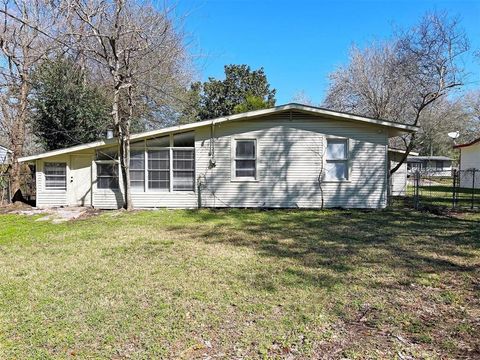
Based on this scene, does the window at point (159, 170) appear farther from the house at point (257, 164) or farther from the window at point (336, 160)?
the window at point (336, 160)

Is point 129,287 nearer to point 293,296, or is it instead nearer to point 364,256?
point 293,296

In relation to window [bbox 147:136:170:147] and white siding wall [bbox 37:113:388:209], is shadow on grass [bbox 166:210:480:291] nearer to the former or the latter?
white siding wall [bbox 37:113:388:209]

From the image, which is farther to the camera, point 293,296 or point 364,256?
point 364,256

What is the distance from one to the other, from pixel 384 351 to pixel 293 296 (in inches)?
49.3

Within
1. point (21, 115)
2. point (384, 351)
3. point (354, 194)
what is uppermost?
point (21, 115)

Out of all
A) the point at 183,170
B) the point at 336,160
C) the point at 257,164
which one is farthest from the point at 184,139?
the point at 336,160

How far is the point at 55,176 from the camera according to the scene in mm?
11617

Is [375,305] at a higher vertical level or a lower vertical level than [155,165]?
lower

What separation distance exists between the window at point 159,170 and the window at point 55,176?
301 cm

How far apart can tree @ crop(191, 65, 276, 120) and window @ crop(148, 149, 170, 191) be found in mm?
17787

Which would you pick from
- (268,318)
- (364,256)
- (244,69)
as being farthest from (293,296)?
(244,69)

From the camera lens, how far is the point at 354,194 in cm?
1102

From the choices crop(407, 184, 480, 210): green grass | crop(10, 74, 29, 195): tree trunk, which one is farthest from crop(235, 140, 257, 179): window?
crop(10, 74, 29, 195): tree trunk

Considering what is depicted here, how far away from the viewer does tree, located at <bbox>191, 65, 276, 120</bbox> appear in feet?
96.4
